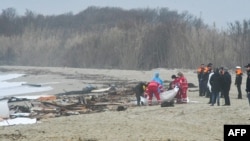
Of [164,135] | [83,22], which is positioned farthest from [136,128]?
[83,22]

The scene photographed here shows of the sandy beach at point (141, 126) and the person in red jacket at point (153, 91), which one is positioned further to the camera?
the person in red jacket at point (153, 91)

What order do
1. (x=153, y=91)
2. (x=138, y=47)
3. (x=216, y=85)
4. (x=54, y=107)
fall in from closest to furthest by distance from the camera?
(x=216, y=85) < (x=54, y=107) < (x=153, y=91) < (x=138, y=47)

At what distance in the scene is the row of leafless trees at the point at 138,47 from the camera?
158 feet

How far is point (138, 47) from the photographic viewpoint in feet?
178

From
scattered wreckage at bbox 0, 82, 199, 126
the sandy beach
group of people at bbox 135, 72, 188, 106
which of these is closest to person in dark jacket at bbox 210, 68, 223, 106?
the sandy beach

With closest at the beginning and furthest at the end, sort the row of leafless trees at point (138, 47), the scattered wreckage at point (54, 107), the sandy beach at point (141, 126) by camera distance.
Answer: the sandy beach at point (141, 126)
the scattered wreckage at point (54, 107)
the row of leafless trees at point (138, 47)

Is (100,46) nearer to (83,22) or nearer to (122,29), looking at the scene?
(122,29)

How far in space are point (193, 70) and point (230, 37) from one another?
4.94m

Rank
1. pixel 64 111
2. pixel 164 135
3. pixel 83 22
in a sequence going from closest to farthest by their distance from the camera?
pixel 164 135 → pixel 64 111 → pixel 83 22

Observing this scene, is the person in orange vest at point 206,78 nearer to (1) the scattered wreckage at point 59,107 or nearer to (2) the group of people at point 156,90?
(2) the group of people at point 156,90

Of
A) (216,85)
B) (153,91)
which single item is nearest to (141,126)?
(216,85)

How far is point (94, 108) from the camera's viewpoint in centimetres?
2112

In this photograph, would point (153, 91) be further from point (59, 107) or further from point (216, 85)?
point (59, 107)

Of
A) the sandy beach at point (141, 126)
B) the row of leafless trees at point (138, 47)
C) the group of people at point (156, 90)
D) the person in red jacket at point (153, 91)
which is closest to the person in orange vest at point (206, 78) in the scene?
the group of people at point (156, 90)
